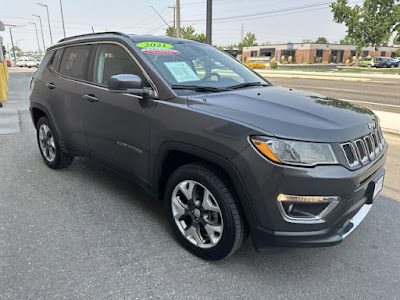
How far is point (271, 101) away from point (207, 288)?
5.04 ft

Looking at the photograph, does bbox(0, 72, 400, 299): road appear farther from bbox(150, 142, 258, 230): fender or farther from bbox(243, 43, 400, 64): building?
bbox(243, 43, 400, 64): building

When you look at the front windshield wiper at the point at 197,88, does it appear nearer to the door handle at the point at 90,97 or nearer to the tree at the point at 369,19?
the door handle at the point at 90,97

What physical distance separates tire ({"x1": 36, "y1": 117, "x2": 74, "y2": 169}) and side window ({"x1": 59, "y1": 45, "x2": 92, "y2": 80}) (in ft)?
2.72

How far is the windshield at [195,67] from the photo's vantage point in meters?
3.07

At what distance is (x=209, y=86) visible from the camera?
10.2ft

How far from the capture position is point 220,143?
240 cm

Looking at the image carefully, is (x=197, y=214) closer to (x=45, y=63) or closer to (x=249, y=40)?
(x=45, y=63)

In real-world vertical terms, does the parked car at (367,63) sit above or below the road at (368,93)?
below

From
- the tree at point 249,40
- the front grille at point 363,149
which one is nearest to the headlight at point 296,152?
the front grille at point 363,149

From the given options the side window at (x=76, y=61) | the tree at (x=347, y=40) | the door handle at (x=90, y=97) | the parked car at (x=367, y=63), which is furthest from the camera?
the parked car at (x=367, y=63)

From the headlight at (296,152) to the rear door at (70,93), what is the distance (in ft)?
7.82

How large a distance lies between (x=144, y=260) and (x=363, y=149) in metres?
1.91

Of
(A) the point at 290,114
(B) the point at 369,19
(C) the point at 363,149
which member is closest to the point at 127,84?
(A) the point at 290,114

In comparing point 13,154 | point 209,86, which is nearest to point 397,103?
point 209,86
